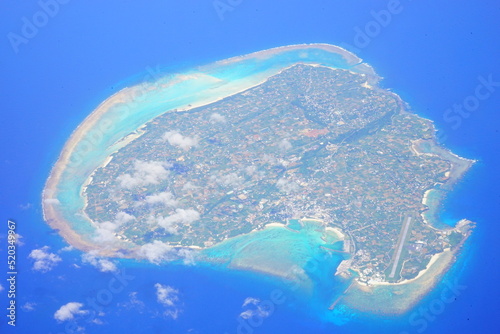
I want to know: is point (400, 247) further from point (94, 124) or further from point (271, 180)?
point (94, 124)

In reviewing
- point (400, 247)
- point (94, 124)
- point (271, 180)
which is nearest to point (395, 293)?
point (400, 247)

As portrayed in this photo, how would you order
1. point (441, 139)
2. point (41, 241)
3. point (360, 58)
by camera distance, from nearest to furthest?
point (41, 241), point (441, 139), point (360, 58)

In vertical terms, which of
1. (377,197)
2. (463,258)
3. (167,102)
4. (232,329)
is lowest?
(232,329)

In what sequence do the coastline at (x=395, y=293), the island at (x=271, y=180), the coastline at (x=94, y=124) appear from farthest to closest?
the coastline at (x=94, y=124), the island at (x=271, y=180), the coastline at (x=395, y=293)

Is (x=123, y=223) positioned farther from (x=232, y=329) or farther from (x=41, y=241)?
(x=232, y=329)

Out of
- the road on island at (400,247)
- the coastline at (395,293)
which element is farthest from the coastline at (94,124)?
the road on island at (400,247)

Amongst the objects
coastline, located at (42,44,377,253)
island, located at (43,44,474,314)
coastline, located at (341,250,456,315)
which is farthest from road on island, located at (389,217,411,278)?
coastline, located at (42,44,377,253)

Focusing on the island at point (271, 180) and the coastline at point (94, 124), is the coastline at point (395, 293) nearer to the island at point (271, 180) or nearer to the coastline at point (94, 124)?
the island at point (271, 180)

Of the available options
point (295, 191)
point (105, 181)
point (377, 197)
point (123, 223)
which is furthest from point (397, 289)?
point (105, 181)

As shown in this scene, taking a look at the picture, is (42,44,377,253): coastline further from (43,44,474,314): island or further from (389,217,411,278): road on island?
(389,217,411,278): road on island
